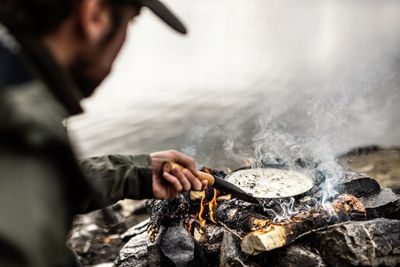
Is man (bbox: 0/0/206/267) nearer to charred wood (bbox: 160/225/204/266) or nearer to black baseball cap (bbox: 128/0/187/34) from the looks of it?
black baseball cap (bbox: 128/0/187/34)

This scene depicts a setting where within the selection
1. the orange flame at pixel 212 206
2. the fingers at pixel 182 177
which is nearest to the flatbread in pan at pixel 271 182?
the orange flame at pixel 212 206

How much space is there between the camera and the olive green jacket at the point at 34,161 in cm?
74

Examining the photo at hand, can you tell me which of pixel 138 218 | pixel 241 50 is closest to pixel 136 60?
pixel 241 50

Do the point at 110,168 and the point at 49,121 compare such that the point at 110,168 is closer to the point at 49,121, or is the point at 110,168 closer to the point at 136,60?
the point at 49,121

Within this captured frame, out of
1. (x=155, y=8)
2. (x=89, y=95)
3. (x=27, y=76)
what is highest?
(x=155, y=8)

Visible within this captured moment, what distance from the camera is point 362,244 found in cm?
299

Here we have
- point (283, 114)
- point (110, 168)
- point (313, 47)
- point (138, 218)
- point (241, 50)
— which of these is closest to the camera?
point (110, 168)

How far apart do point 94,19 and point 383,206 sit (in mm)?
3587

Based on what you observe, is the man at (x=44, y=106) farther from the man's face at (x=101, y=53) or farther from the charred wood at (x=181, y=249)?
the charred wood at (x=181, y=249)

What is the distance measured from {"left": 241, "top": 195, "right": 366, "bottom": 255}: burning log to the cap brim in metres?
2.09

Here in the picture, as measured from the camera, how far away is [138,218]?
5793mm

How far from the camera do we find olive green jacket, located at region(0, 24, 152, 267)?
2.42 feet

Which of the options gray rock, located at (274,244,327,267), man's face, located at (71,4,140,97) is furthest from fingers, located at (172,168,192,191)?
gray rock, located at (274,244,327,267)

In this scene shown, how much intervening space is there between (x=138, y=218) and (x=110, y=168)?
393 cm
